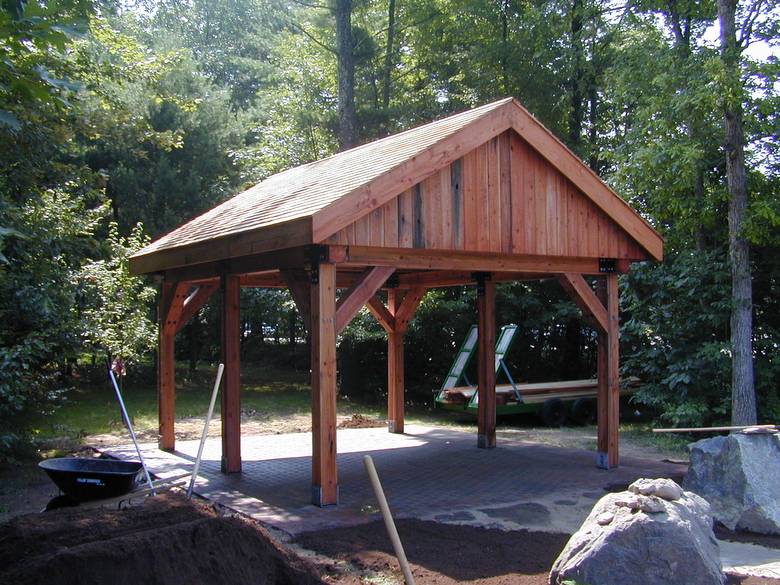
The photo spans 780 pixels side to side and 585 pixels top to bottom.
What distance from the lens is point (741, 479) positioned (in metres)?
6.93

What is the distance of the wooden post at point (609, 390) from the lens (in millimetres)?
9375

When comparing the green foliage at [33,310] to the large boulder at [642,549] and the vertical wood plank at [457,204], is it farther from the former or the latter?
the large boulder at [642,549]

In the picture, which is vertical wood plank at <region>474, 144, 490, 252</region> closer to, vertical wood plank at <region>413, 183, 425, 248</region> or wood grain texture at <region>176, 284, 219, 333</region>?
vertical wood plank at <region>413, 183, 425, 248</region>

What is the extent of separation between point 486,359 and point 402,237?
420cm

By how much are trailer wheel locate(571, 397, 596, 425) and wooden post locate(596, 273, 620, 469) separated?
18.5 ft

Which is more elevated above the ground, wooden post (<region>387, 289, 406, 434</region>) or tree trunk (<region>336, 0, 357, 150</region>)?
tree trunk (<region>336, 0, 357, 150</region>)

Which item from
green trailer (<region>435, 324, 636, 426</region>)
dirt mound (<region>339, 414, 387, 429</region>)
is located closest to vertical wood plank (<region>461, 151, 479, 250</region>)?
green trailer (<region>435, 324, 636, 426</region>)

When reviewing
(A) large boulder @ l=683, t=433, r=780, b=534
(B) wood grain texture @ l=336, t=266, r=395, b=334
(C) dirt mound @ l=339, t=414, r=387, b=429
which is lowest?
(C) dirt mound @ l=339, t=414, r=387, b=429

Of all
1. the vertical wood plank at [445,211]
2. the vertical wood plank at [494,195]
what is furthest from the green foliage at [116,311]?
the vertical wood plank at [494,195]

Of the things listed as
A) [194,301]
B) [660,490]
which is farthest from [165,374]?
[660,490]

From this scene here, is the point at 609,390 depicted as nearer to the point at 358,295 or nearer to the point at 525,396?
the point at 358,295

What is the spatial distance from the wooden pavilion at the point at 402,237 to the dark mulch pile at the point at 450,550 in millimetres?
1112

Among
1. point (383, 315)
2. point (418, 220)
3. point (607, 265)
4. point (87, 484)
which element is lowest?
point (87, 484)

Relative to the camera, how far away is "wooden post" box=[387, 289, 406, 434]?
1262 centimetres
